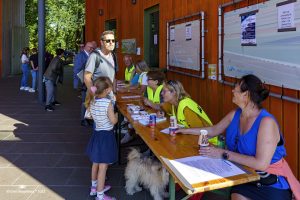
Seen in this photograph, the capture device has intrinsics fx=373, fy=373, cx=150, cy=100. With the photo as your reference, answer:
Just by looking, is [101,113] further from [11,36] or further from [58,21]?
[58,21]

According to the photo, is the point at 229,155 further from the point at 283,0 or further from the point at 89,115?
the point at 89,115

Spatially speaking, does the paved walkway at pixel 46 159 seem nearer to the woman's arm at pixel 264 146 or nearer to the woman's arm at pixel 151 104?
the woman's arm at pixel 151 104

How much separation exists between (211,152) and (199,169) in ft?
0.94

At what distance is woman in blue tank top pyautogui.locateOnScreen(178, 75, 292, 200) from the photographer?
239 centimetres

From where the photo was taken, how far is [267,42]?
3412 mm

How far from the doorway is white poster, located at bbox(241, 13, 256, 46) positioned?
4.24 metres

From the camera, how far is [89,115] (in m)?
3.82

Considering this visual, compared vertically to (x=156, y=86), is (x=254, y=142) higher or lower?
lower

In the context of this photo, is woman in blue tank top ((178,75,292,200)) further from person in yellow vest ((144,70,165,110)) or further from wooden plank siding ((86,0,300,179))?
person in yellow vest ((144,70,165,110))

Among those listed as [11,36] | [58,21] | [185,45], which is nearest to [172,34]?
[185,45]

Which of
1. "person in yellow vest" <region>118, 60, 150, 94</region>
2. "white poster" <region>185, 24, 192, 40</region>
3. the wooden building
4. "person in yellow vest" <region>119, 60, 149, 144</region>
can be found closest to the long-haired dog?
"person in yellow vest" <region>119, 60, 149, 144</region>

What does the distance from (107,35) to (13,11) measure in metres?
16.6

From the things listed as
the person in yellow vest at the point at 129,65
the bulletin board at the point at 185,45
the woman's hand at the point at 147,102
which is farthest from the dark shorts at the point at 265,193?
the person in yellow vest at the point at 129,65

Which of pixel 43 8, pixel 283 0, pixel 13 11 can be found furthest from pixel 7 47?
pixel 283 0
